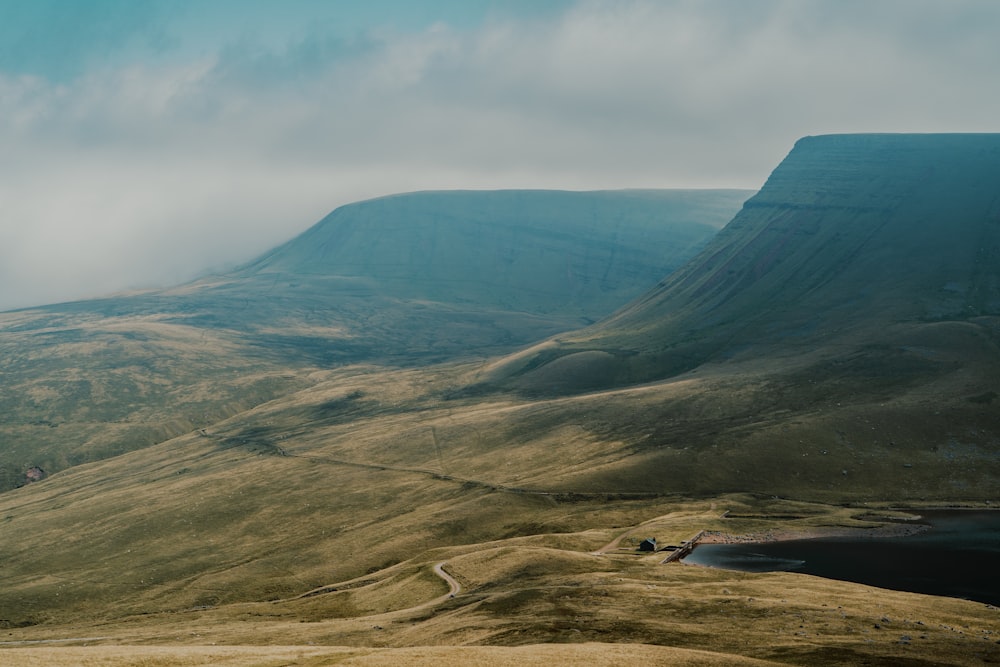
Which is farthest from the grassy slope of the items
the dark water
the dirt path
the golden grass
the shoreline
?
the dark water

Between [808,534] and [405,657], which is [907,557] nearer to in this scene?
[808,534]

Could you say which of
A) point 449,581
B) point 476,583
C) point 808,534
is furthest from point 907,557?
point 449,581

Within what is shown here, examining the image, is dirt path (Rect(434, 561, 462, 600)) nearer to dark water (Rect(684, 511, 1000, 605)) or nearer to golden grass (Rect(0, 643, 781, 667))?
golden grass (Rect(0, 643, 781, 667))

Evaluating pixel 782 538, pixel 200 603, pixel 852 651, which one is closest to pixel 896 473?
pixel 782 538

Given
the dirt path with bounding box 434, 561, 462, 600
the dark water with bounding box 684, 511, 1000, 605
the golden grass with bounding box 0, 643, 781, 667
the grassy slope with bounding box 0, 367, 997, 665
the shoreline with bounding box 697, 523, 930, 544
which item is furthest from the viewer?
the shoreline with bounding box 697, 523, 930, 544

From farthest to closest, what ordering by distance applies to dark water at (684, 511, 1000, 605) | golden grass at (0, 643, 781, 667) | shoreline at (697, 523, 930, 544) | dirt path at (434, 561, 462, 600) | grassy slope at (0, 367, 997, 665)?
shoreline at (697, 523, 930, 544)
dirt path at (434, 561, 462, 600)
dark water at (684, 511, 1000, 605)
grassy slope at (0, 367, 997, 665)
golden grass at (0, 643, 781, 667)

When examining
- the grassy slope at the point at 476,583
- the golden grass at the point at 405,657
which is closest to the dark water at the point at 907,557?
the grassy slope at the point at 476,583

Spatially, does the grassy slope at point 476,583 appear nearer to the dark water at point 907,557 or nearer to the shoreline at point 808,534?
the shoreline at point 808,534

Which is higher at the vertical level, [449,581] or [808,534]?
[449,581]

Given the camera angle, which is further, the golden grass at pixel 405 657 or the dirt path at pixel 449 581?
the dirt path at pixel 449 581
